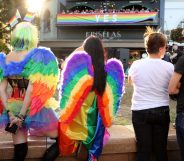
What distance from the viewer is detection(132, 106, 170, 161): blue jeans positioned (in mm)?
4047

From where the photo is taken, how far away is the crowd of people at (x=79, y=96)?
3.95 metres

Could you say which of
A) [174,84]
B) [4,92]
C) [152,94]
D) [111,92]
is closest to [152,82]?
[152,94]

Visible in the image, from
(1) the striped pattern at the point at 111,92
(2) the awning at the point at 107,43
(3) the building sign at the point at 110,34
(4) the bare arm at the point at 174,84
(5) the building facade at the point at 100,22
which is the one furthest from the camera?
(3) the building sign at the point at 110,34

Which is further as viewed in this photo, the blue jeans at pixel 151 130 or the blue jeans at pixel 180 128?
the blue jeans at pixel 151 130

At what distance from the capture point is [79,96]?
4.06m

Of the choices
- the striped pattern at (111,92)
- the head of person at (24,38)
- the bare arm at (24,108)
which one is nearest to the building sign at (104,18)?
the striped pattern at (111,92)

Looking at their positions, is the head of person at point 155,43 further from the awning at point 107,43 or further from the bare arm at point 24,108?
the awning at point 107,43

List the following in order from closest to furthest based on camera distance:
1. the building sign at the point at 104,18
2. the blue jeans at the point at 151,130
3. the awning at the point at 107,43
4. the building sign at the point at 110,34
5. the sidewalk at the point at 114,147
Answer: the blue jeans at the point at 151,130
the sidewalk at the point at 114,147
the awning at the point at 107,43
the building sign at the point at 104,18
the building sign at the point at 110,34

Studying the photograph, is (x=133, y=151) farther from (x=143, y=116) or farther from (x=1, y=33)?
(x=1, y=33)

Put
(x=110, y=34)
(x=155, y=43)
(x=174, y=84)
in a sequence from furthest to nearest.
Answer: (x=110, y=34)
(x=155, y=43)
(x=174, y=84)

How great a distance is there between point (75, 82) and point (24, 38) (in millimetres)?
661

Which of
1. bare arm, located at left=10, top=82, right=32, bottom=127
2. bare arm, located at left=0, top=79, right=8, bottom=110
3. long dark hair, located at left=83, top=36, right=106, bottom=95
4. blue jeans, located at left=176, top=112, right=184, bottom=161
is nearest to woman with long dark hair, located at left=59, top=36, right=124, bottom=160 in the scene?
long dark hair, located at left=83, top=36, right=106, bottom=95

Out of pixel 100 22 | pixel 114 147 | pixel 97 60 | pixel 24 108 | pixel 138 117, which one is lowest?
pixel 114 147

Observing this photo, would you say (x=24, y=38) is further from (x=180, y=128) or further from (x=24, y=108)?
(x=180, y=128)
